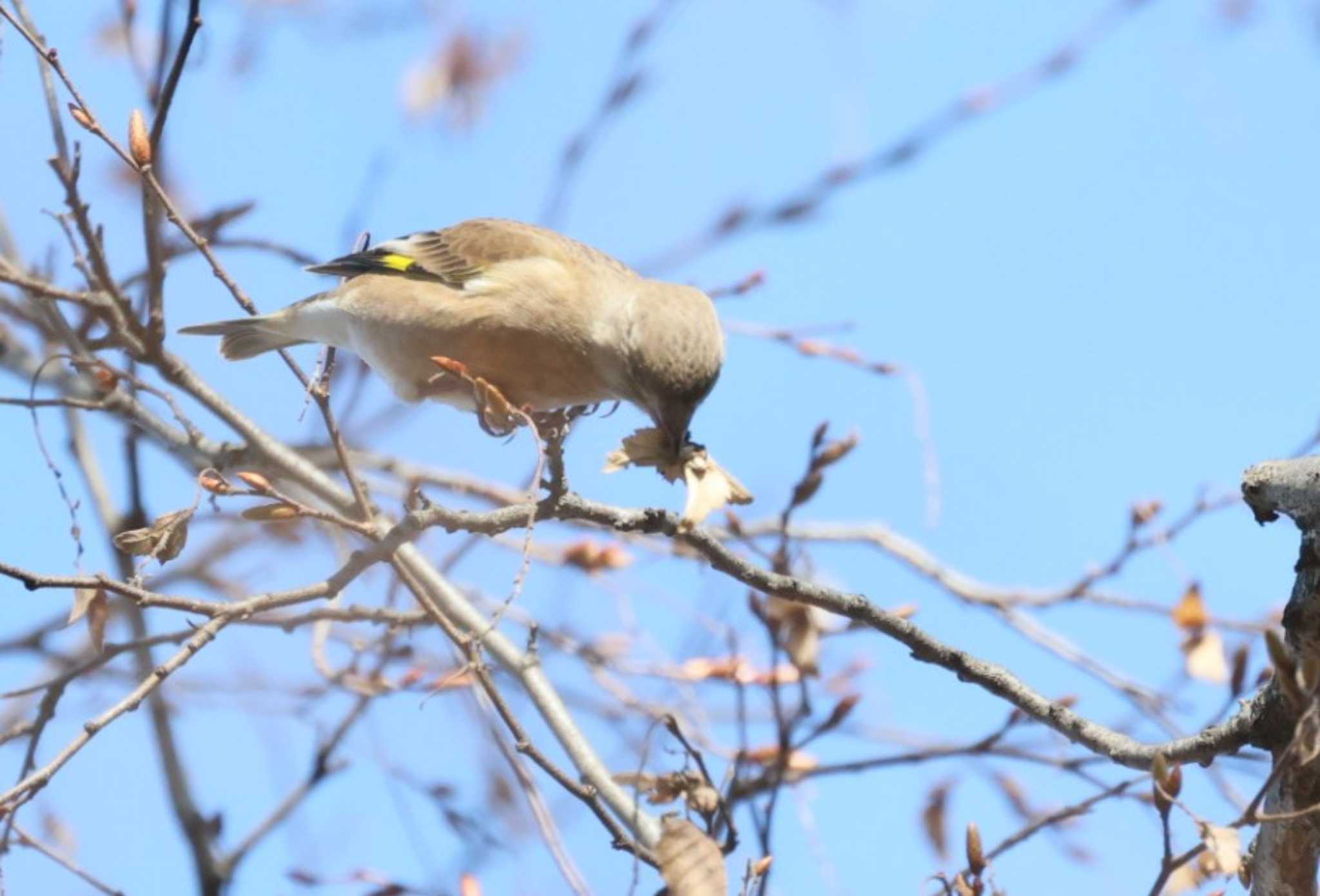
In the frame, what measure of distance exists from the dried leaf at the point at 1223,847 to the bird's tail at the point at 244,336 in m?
3.96

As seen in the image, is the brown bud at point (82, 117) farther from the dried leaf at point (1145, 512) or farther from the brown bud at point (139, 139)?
the dried leaf at point (1145, 512)

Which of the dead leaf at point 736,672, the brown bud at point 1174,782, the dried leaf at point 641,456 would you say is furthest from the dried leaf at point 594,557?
the brown bud at point 1174,782

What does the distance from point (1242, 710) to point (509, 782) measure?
2.97 metres

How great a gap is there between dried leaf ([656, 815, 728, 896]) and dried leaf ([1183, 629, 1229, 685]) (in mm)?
1763

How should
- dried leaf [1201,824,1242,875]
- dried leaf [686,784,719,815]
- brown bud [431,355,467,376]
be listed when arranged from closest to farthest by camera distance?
dried leaf [1201,824,1242,875]
dried leaf [686,784,719,815]
brown bud [431,355,467,376]

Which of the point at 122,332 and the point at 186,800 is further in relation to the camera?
the point at 186,800

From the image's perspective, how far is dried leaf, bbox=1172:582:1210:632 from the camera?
165 inches

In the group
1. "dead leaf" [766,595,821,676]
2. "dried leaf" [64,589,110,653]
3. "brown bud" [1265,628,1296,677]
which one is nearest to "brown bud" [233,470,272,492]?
"dried leaf" [64,589,110,653]

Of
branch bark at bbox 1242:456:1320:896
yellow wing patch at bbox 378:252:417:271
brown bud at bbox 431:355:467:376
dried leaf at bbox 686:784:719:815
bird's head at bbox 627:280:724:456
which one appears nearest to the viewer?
branch bark at bbox 1242:456:1320:896

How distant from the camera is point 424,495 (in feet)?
10.7

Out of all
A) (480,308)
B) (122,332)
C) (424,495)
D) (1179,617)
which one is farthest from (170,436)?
(1179,617)

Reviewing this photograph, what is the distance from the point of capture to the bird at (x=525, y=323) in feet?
14.4

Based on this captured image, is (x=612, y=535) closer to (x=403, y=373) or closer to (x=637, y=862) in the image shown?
(x=403, y=373)

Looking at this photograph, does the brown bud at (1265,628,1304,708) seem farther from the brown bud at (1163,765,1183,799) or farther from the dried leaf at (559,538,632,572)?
the dried leaf at (559,538,632,572)
